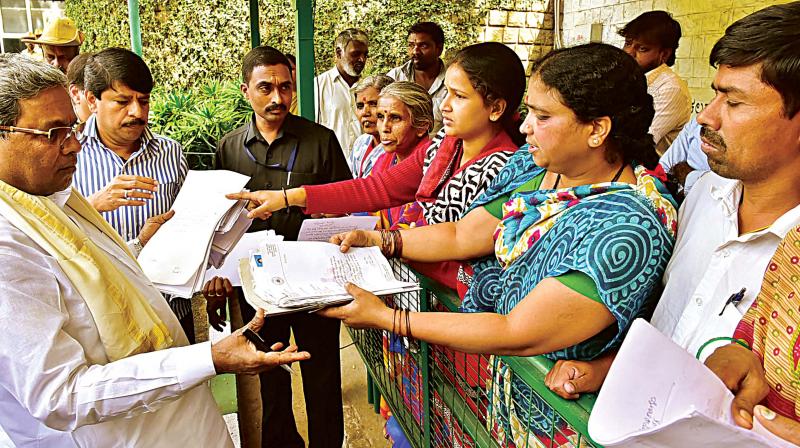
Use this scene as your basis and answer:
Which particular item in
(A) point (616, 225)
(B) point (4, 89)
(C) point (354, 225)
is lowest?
(C) point (354, 225)

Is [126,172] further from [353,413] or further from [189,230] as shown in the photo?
[353,413]

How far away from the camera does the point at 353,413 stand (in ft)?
11.6

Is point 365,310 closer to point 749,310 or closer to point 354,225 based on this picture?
point 354,225

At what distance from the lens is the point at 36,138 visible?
4.47ft

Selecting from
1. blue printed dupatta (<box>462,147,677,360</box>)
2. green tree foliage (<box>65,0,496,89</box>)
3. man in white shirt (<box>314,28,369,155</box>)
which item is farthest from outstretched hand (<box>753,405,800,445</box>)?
green tree foliage (<box>65,0,496,89</box>)

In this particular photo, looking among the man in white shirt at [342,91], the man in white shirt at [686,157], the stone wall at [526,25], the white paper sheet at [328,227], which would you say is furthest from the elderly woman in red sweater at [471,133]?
the stone wall at [526,25]

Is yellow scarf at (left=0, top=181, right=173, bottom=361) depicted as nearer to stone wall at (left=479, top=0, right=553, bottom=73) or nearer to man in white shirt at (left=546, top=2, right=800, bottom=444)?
man in white shirt at (left=546, top=2, right=800, bottom=444)

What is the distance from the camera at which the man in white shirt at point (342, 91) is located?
5.95 metres

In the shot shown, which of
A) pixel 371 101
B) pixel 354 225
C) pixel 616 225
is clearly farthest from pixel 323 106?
pixel 616 225

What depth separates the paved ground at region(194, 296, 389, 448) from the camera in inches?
129

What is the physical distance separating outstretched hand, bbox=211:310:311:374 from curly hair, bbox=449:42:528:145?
1.09 metres

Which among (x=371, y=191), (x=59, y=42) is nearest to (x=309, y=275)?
(x=371, y=191)

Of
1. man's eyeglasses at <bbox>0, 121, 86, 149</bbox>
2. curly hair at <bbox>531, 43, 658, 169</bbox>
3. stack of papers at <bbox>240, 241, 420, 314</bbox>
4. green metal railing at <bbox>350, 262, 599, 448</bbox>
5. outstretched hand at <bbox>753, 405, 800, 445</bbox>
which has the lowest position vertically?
green metal railing at <bbox>350, 262, 599, 448</bbox>

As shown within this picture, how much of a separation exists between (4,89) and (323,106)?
489 cm
